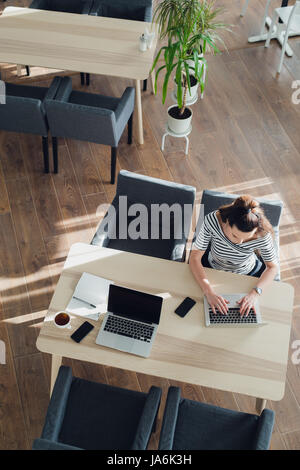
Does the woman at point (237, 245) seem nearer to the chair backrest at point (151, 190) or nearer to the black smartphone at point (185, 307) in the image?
the black smartphone at point (185, 307)

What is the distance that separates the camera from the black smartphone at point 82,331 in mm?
2680

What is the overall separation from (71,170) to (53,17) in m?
1.26

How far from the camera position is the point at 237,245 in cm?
296

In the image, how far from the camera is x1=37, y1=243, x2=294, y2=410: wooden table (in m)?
2.60

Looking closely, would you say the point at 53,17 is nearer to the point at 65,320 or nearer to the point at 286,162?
the point at 286,162

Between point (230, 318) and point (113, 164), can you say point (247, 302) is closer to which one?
point (230, 318)

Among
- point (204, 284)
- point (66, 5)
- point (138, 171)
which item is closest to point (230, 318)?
point (204, 284)

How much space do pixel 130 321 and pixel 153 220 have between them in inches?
36.9

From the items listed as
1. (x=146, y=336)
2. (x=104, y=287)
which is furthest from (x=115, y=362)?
(x=104, y=287)

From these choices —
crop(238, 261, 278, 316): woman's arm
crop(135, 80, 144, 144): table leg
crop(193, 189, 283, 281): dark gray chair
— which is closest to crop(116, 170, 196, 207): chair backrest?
crop(193, 189, 283, 281): dark gray chair

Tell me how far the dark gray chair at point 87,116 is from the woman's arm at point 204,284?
130 cm

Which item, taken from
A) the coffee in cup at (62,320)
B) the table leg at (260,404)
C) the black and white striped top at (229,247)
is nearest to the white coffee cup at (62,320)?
the coffee in cup at (62,320)
